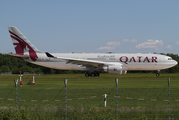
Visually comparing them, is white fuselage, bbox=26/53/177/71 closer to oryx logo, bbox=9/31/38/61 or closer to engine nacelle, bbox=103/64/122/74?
engine nacelle, bbox=103/64/122/74

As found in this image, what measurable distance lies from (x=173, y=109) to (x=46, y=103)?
6.98 m

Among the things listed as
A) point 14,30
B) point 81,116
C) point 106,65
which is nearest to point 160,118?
point 81,116

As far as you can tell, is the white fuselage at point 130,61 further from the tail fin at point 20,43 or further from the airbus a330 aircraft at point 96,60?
the tail fin at point 20,43

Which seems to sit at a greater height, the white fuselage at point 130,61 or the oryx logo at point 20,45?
the oryx logo at point 20,45

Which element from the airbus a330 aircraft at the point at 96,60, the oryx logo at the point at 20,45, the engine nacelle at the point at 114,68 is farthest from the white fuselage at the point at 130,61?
the oryx logo at the point at 20,45

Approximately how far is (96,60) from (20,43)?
508 inches

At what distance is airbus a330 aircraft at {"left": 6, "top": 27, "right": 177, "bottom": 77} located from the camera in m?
34.8

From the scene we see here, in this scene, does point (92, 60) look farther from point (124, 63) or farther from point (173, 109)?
point (173, 109)

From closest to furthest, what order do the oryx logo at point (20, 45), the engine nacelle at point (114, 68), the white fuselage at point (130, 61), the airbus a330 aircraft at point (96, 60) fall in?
the engine nacelle at point (114, 68) < the airbus a330 aircraft at point (96, 60) < the white fuselage at point (130, 61) < the oryx logo at point (20, 45)

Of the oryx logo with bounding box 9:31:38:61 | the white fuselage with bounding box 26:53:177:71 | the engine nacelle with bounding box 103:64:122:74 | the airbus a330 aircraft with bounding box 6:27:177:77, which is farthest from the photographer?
the oryx logo with bounding box 9:31:38:61

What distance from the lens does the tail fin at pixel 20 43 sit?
39062 millimetres

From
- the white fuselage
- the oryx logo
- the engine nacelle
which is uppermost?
the oryx logo

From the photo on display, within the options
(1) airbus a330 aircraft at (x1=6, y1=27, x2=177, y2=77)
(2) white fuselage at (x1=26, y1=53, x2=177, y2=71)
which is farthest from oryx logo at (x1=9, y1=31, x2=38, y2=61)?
(2) white fuselage at (x1=26, y1=53, x2=177, y2=71)

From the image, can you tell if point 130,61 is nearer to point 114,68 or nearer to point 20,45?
point 114,68
